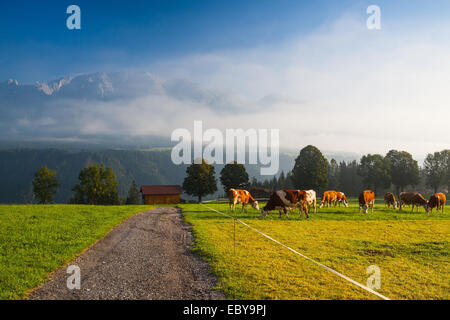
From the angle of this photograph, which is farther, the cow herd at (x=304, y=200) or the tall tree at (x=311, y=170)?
the tall tree at (x=311, y=170)

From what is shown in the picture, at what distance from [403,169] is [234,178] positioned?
5044 centimetres

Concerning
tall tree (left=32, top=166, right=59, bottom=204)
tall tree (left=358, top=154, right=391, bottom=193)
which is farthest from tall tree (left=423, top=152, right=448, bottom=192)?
tall tree (left=32, top=166, right=59, bottom=204)

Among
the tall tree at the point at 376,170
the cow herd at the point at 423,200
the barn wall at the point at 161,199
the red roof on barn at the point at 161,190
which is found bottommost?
the barn wall at the point at 161,199

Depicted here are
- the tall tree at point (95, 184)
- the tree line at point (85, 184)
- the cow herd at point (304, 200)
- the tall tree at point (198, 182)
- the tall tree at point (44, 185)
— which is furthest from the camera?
the tall tree at point (95, 184)

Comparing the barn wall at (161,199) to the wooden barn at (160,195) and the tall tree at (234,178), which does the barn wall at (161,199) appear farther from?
the tall tree at (234,178)

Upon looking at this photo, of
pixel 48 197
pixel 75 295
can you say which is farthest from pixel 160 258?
pixel 48 197

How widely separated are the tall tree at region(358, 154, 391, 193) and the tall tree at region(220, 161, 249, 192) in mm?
37837

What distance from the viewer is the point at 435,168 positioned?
240ft

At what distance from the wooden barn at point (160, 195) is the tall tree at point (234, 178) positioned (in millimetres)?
16081

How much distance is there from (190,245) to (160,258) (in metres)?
2.40

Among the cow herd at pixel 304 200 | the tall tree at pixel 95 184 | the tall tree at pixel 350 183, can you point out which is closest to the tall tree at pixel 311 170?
the cow herd at pixel 304 200

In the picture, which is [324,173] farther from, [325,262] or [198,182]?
[325,262]

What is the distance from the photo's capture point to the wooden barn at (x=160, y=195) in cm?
6900

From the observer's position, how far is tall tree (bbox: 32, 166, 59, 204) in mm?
63312
